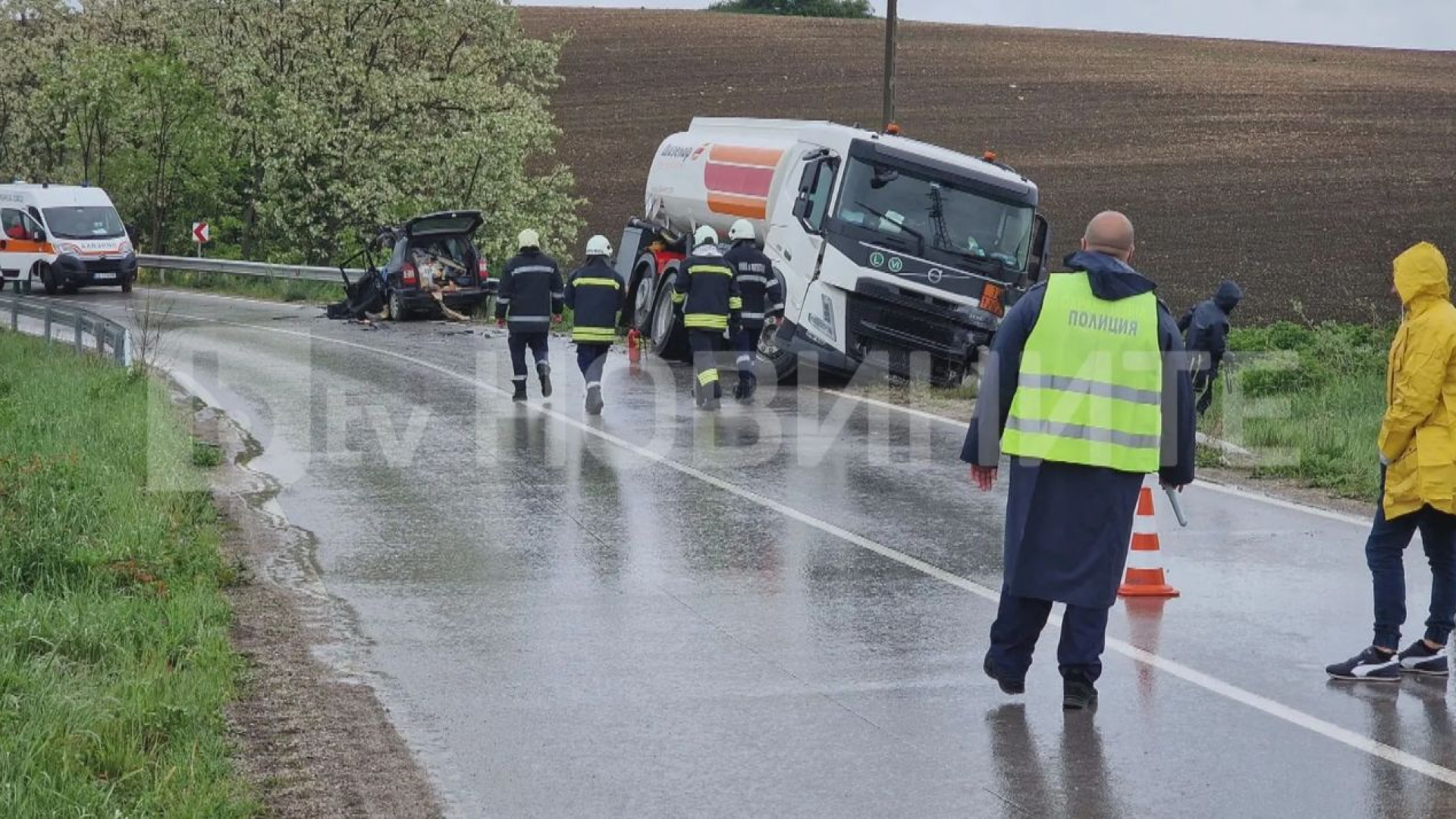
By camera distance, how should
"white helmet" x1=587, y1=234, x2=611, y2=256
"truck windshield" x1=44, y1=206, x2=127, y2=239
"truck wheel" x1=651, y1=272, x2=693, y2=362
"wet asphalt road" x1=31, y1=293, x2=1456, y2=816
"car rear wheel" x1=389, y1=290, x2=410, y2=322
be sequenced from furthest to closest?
"truck windshield" x1=44, y1=206, x2=127, y2=239
"car rear wheel" x1=389, y1=290, x2=410, y2=322
"truck wheel" x1=651, y1=272, x2=693, y2=362
"white helmet" x1=587, y1=234, x2=611, y2=256
"wet asphalt road" x1=31, y1=293, x2=1456, y2=816

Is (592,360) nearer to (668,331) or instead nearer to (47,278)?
(668,331)

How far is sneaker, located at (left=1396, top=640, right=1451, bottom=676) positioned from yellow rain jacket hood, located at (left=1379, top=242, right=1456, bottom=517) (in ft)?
2.04

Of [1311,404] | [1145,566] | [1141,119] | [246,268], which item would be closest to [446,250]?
[246,268]

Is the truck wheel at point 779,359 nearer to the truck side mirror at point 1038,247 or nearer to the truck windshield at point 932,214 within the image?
the truck windshield at point 932,214

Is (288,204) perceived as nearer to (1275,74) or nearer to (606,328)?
(606,328)

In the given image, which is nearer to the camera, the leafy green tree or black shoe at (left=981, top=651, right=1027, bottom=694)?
black shoe at (left=981, top=651, right=1027, bottom=694)

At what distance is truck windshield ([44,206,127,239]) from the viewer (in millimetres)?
39531

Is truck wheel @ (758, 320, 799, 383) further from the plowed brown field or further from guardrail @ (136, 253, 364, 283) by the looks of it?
the plowed brown field

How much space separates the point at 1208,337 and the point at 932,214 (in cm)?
387

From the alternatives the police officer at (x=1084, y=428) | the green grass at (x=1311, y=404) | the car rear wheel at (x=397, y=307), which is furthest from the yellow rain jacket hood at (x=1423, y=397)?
the car rear wheel at (x=397, y=307)

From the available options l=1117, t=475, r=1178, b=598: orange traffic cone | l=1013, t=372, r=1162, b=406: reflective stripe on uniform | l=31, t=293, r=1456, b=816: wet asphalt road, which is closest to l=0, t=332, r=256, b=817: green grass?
l=31, t=293, r=1456, b=816: wet asphalt road

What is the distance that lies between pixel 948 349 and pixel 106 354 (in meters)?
9.57

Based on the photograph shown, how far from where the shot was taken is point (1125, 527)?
7.57 meters

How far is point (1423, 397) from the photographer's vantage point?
791cm
